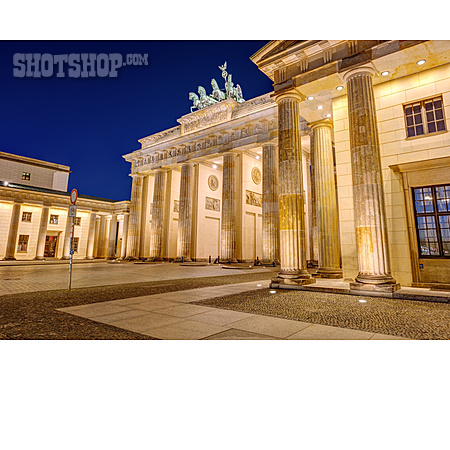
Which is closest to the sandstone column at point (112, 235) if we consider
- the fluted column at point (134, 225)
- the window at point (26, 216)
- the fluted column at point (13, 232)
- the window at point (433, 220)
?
the window at point (26, 216)

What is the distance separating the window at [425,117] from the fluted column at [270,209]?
13.7 metres

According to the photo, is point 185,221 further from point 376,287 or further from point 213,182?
point 376,287

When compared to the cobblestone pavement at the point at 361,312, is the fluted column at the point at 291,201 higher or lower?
higher

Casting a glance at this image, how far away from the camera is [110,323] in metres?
4.45

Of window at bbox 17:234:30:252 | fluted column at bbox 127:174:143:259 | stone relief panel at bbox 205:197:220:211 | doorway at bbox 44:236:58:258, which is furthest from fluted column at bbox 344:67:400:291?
doorway at bbox 44:236:58:258

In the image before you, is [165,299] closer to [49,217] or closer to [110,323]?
[110,323]

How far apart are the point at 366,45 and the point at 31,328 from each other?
11.8 metres

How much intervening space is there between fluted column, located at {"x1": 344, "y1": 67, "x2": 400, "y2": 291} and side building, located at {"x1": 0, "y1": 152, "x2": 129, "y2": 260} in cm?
3351

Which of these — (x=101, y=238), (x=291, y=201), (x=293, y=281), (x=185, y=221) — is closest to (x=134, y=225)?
(x=185, y=221)

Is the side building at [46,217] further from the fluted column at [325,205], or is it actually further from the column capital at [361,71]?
the column capital at [361,71]

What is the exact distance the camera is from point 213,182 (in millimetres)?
31906

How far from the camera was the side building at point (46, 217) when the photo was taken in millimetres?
34094

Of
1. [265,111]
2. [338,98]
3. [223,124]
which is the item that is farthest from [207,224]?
[338,98]

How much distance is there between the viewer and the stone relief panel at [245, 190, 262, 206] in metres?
28.5
